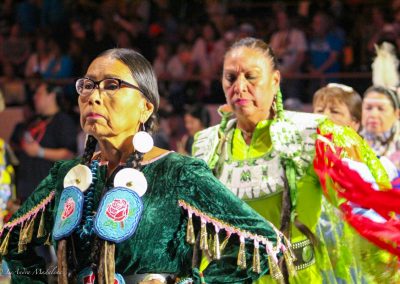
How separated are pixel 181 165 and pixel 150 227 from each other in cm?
22

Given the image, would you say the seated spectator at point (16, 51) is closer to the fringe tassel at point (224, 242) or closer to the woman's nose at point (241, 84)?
A: the woman's nose at point (241, 84)

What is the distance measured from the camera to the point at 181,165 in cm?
286

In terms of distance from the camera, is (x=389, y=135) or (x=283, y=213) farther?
(x=389, y=135)

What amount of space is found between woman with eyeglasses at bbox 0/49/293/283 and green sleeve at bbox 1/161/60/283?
0.11m

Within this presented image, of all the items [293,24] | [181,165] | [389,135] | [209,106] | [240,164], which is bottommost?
[181,165]

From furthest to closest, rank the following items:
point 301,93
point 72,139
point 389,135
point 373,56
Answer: point 301,93, point 72,139, point 373,56, point 389,135

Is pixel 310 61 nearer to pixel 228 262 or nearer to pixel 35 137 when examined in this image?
pixel 35 137

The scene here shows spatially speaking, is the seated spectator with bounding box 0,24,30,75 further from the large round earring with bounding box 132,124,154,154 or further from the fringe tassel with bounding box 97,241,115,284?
the fringe tassel with bounding box 97,241,115,284

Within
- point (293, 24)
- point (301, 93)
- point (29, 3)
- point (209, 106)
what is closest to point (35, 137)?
point (209, 106)

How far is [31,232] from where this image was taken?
305 centimetres

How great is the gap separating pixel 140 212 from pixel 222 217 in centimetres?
25

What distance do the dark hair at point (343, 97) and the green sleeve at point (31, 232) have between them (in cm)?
228

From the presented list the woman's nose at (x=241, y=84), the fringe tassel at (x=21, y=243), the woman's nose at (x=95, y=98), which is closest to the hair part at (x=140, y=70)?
the woman's nose at (x=95, y=98)

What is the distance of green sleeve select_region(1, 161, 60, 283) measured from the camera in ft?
9.97
